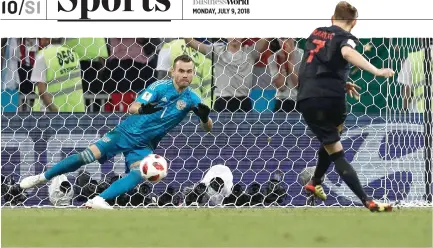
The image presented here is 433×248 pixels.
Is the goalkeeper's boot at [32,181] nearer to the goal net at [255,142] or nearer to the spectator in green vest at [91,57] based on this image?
the goal net at [255,142]

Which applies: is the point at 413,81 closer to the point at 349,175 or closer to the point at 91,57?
the point at 349,175

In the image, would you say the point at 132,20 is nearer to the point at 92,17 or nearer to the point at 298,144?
the point at 92,17

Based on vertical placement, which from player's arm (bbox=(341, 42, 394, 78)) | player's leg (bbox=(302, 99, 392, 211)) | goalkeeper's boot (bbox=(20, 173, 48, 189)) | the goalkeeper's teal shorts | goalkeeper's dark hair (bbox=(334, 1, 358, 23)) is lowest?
goalkeeper's boot (bbox=(20, 173, 48, 189))

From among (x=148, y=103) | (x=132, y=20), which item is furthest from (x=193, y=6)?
(x=148, y=103)

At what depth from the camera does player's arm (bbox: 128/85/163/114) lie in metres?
8.59

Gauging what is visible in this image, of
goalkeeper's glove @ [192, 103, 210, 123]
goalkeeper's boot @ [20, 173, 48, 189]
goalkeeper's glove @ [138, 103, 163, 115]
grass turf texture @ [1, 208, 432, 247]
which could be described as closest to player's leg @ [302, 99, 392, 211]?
grass turf texture @ [1, 208, 432, 247]

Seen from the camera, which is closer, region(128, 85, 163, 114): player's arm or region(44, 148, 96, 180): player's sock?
region(128, 85, 163, 114): player's arm

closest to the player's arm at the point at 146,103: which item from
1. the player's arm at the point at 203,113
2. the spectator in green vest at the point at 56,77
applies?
the player's arm at the point at 203,113

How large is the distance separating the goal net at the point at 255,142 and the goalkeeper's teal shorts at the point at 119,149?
0.59 m

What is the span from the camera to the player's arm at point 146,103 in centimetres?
859

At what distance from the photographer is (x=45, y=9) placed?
31.0ft

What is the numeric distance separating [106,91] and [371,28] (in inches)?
98.9

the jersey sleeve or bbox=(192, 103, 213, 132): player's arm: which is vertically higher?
the jersey sleeve

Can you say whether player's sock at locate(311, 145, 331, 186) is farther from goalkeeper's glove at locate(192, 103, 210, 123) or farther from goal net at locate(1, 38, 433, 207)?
goal net at locate(1, 38, 433, 207)
